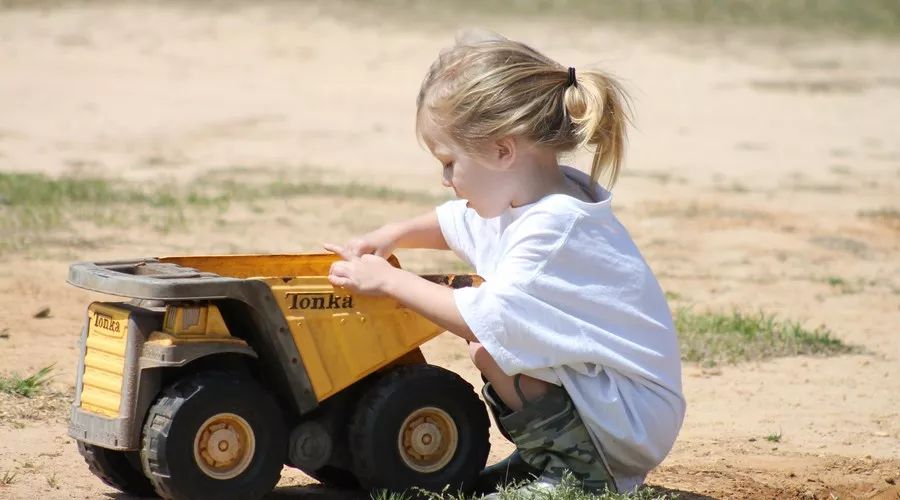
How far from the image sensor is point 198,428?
3436 mm

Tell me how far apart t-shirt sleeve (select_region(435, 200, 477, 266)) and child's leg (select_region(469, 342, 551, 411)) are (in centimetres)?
41

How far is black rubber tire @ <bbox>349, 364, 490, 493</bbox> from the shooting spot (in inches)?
144

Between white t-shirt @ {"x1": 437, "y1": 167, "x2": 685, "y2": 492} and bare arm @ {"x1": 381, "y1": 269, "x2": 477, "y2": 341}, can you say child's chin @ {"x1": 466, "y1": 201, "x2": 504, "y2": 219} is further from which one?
bare arm @ {"x1": 381, "y1": 269, "x2": 477, "y2": 341}

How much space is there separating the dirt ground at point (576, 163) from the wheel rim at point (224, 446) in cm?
46

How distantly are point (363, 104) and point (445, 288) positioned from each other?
36.7 feet

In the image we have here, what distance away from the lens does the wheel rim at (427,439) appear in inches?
147

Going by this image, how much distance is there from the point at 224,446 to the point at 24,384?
5.16 ft

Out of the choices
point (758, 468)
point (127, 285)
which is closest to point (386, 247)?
point (127, 285)

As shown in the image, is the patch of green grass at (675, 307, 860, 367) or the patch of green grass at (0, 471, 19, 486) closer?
the patch of green grass at (0, 471, 19, 486)

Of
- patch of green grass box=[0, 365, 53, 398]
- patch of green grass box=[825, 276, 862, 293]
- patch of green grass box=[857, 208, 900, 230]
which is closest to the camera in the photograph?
patch of green grass box=[0, 365, 53, 398]

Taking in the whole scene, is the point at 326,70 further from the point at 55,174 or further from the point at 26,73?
the point at 55,174

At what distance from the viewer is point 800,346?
6.20 m

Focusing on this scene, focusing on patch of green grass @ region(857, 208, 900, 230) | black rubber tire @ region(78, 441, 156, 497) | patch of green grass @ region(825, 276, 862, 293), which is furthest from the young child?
patch of green grass @ region(857, 208, 900, 230)

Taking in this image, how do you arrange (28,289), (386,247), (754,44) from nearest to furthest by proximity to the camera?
(386,247) < (28,289) < (754,44)
